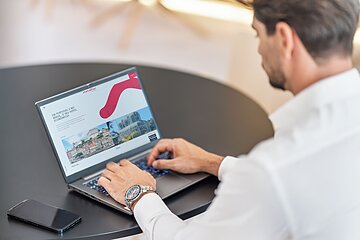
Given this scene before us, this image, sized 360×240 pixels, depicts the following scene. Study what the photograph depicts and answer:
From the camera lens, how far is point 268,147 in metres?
1.35

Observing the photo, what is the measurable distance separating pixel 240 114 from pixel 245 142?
0.19 meters

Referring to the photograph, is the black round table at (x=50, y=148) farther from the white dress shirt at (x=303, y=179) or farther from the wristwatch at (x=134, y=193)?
the white dress shirt at (x=303, y=179)

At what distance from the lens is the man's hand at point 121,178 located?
5.58ft

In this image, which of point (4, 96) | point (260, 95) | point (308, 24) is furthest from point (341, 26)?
point (260, 95)

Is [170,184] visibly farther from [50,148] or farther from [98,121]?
[50,148]

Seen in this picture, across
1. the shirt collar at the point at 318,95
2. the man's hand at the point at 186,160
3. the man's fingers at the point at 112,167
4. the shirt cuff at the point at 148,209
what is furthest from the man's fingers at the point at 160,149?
the shirt collar at the point at 318,95

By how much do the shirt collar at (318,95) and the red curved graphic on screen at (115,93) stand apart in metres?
0.55

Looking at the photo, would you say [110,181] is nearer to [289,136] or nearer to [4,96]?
[289,136]

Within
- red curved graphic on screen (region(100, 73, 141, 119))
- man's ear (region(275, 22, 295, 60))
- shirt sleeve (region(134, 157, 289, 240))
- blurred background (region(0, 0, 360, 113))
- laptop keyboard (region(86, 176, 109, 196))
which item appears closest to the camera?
shirt sleeve (region(134, 157, 289, 240))

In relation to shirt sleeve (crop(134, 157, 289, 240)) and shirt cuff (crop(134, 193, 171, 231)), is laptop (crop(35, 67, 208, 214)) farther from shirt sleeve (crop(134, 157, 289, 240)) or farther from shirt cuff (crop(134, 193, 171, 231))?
shirt sleeve (crop(134, 157, 289, 240))

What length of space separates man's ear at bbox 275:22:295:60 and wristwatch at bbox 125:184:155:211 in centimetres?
48

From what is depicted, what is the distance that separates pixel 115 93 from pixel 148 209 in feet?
1.30

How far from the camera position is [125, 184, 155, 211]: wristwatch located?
5.43 ft

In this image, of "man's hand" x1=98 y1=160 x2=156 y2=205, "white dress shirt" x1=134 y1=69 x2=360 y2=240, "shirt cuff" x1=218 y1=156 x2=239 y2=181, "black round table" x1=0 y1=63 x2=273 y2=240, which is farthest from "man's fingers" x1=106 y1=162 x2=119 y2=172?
"white dress shirt" x1=134 y1=69 x2=360 y2=240
